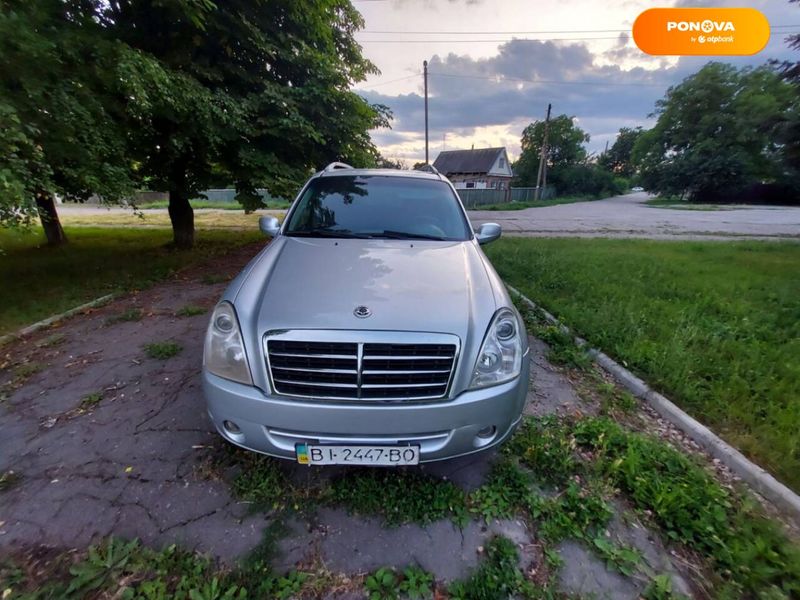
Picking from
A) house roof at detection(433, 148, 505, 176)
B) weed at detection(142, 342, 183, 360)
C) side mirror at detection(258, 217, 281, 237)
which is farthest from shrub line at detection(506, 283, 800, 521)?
house roof at detection(433, 148, 505, 176)

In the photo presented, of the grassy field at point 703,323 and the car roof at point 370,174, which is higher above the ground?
the car roof at point 370,174

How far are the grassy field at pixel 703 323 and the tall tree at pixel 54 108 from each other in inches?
228

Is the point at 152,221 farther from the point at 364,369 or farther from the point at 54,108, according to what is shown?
the point at 364,369

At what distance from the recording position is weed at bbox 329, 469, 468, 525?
1853 millimetres

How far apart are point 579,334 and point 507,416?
2561mm

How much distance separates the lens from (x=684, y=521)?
1815mm

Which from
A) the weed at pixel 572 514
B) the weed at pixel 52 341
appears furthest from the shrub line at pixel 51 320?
the weed at pixel 572 514

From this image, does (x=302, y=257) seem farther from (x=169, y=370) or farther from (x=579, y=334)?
(x=579, y=334)

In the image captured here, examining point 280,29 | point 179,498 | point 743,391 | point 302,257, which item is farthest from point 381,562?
point 280,29

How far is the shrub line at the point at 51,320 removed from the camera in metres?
3.82

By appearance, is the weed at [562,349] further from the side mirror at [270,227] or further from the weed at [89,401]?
the weed at [89,401]

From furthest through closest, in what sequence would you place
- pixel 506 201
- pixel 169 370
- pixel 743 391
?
1. pixel 506 201
2. pixel 169 370
3. pixel 743 391

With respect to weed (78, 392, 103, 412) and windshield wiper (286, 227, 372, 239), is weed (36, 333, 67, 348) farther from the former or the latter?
windshield wiper (286, 227, 372, 239)

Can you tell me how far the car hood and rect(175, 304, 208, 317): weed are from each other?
2604 mm
